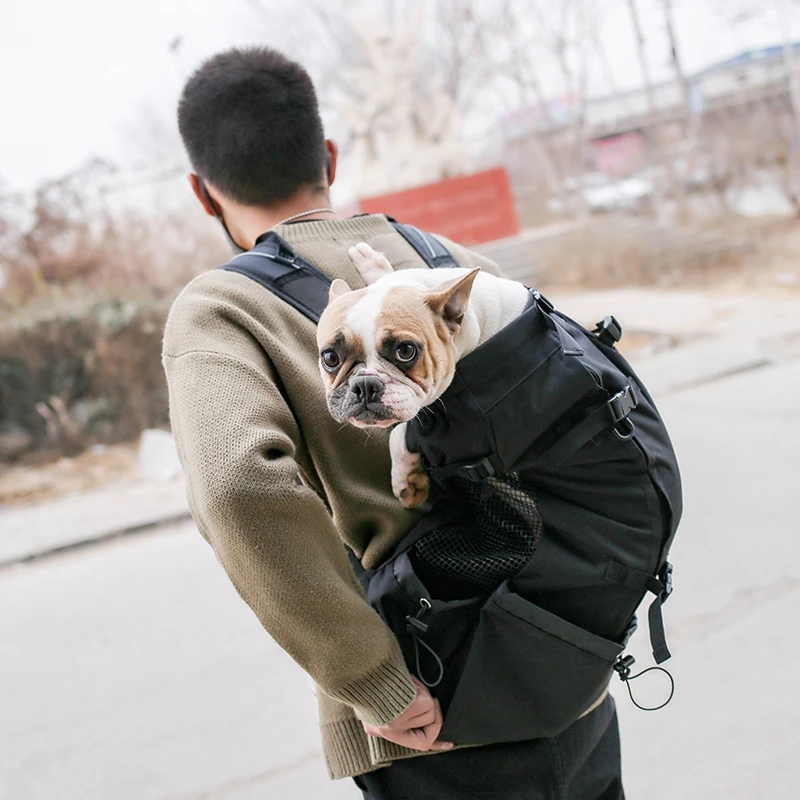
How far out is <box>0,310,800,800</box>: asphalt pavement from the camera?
8.97 ft

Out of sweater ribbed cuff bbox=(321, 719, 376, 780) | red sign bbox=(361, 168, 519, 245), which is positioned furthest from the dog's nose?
red sign bbox=(361, 168, 519, 245)

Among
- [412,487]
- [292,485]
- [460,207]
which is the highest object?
[292,485]

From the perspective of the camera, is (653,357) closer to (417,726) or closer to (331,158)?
(331,158)

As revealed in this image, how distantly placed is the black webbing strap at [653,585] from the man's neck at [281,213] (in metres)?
0.75

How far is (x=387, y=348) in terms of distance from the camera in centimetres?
110

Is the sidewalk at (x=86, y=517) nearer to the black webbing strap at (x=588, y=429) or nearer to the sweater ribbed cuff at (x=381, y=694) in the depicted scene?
the sweater ribbed cuff at (x=381, y=694)

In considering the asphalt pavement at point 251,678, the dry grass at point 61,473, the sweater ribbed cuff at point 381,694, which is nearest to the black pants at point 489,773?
the sweater ribbed cuff at point 381,694

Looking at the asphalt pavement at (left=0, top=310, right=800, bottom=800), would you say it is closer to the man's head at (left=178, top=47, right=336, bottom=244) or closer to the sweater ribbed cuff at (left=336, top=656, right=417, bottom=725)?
the sweater ribbed cuff at (left=336, top=656, right=417, bottom=725)

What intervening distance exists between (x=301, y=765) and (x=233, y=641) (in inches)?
42.8

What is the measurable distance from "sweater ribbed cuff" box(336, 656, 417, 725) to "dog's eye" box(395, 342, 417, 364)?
45 centimetres

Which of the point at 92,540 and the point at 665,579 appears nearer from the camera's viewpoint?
the point at 665,579

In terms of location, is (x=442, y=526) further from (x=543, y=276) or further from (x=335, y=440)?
(x=543, y=276)

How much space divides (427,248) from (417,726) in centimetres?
79

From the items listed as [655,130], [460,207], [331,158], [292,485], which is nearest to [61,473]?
[460,207]
